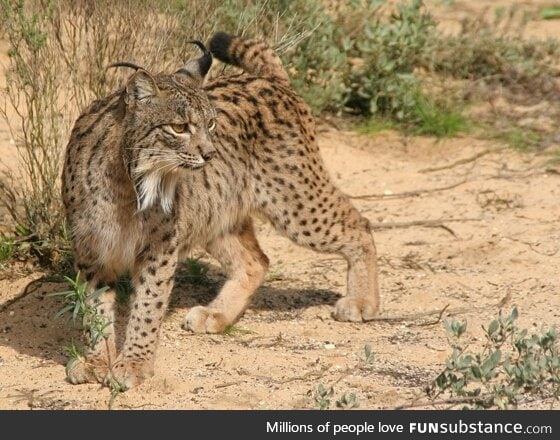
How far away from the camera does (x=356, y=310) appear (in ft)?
23.5

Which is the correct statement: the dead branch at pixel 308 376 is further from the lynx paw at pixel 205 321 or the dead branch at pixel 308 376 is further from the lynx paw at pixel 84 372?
the lynx paw at pixel 205 321

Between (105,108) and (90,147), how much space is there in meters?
0.23

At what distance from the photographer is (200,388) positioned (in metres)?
5.98

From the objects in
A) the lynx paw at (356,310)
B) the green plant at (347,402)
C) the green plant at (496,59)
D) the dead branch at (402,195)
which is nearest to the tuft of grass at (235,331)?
the lynx paw at (356,310)

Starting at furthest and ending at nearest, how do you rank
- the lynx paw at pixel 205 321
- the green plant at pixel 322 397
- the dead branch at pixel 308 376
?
the lynx paw at pixel 205 321, the dead branch at pixel 308 376, the green plant at pixel 322 397

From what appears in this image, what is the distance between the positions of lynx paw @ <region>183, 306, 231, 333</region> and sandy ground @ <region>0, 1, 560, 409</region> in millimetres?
67

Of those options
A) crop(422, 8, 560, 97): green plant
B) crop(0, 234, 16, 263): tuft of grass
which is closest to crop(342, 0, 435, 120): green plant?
crop(422, 8, 560, 97): green plant

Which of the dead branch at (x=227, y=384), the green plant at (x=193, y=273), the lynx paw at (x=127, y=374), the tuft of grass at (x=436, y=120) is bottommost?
the green plant at (x=193, y=273)

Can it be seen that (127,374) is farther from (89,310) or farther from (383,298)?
(383,298)

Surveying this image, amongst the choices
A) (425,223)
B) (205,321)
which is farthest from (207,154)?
(425,223)

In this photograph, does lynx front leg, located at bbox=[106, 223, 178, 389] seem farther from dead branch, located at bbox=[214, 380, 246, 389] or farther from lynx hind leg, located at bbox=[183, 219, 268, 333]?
lynx hind leg, located at bbox=[183, 219, 268, 333]

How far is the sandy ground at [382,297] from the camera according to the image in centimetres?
601

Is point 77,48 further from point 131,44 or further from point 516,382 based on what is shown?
point 516,382

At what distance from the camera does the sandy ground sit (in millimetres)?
6012
